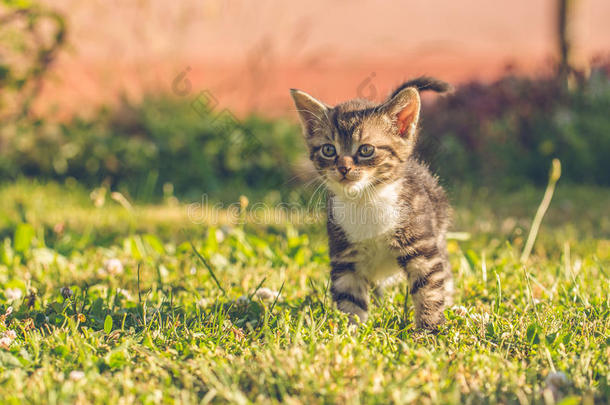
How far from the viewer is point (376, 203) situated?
293 cm

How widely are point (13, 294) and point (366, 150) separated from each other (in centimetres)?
204

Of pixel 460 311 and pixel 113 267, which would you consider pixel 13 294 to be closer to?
pixel 113 267

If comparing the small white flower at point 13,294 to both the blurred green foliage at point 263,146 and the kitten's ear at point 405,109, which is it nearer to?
the kitten's ear at point 405,109

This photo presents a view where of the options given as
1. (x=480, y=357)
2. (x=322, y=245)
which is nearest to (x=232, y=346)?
(x=480, y=357)

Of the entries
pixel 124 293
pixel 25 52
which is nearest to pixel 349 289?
pixel 124 293

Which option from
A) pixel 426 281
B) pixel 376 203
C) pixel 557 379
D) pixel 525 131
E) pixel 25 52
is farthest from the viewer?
pixel 525 131

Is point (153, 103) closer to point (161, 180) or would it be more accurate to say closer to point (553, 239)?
point (161, 180)

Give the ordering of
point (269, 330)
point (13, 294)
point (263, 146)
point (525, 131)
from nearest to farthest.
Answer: point (269, 330) < point (13, 294) < point (263, 146) < point (525, 131)

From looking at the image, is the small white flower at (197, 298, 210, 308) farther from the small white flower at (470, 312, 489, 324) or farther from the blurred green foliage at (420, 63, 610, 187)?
the blurred green foliage at (420, 63, 610, 187)

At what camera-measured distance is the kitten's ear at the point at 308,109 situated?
3074 millimetres

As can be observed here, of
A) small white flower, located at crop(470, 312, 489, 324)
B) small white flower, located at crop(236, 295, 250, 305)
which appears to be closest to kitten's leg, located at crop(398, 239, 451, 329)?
small white flower, located at crop(470, 312, 489, 324)

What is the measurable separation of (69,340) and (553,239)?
3.74m

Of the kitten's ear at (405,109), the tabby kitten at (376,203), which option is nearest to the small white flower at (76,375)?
the tabby kitten at (376,203)

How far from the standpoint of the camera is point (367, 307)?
2.98 meters
